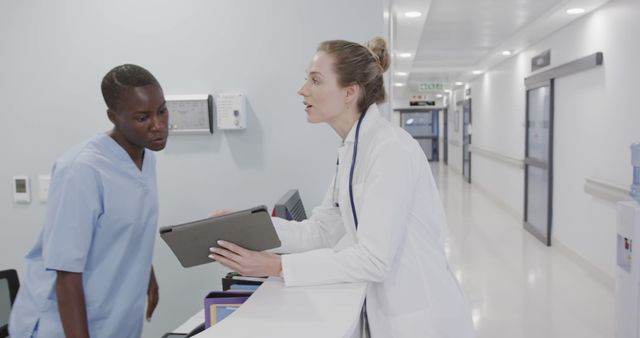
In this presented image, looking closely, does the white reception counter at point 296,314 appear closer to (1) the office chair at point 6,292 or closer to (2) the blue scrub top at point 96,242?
(2) the blue scrub top at point 96,242

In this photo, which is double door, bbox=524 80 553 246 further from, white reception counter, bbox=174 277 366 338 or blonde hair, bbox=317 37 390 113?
white reception counter, bbox=174 277 366 338

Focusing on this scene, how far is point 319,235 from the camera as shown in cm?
176

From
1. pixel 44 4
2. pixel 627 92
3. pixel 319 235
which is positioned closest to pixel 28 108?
pixel 44 4

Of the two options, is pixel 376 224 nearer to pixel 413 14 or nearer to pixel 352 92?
pixel 352 92

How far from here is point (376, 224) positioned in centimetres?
127

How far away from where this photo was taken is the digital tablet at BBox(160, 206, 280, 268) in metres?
1.19

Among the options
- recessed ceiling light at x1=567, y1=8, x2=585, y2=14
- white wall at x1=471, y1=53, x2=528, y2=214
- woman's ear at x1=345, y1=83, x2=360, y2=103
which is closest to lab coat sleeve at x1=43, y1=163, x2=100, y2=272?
woman's ear at x1=345, y1=83, x2=360, y2=103

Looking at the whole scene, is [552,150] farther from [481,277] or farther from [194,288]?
[194,288]

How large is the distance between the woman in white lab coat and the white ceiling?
9.00 ft

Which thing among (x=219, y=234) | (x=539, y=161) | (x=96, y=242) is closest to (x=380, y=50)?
(x=219, y=234)

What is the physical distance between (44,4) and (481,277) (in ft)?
13.8

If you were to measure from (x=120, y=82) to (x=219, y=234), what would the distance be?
0.61 meters

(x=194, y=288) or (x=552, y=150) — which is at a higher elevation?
(x=552, y=150)

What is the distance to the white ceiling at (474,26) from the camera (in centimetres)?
504
